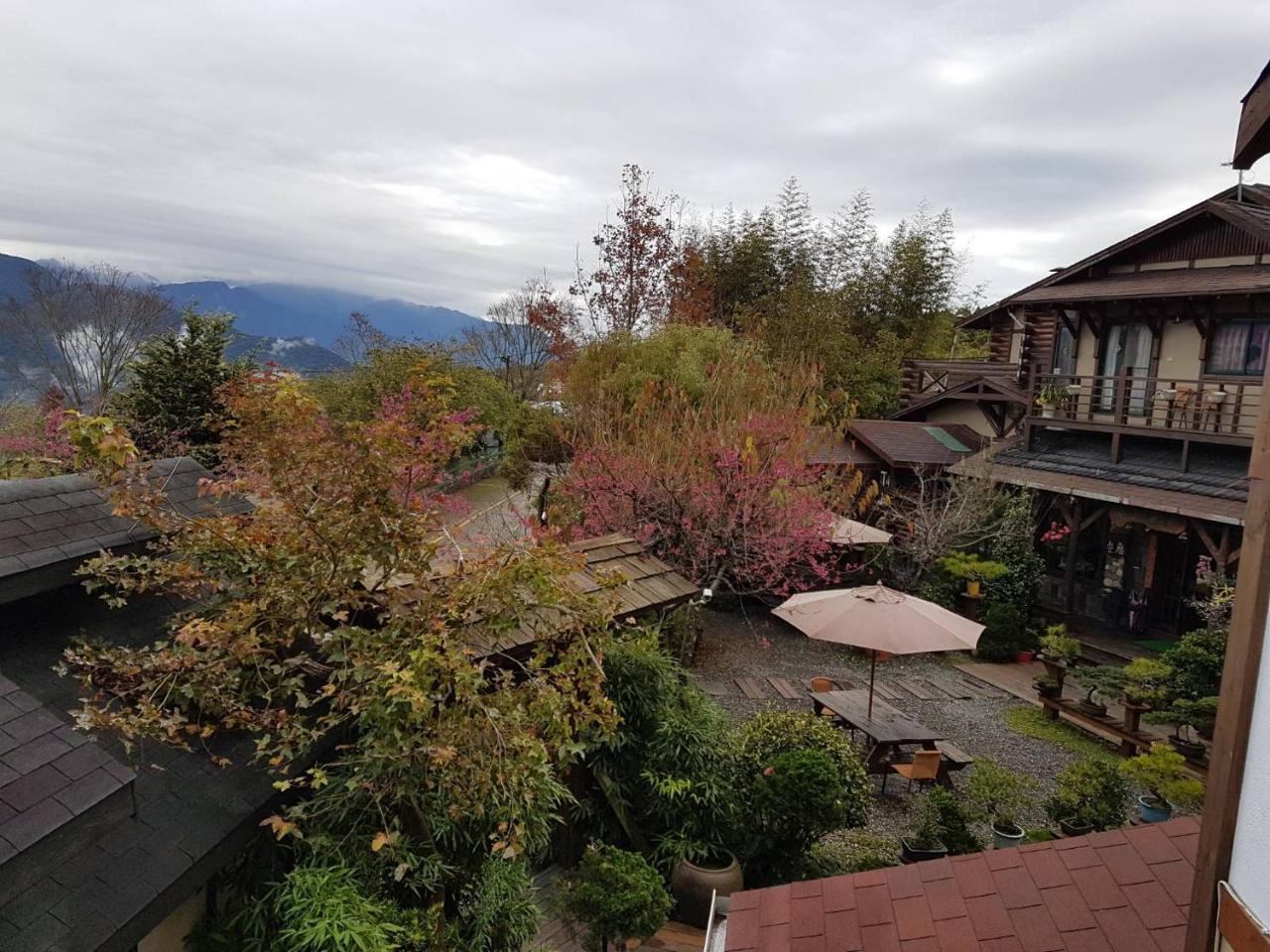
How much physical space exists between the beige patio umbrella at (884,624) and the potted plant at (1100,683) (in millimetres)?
2083

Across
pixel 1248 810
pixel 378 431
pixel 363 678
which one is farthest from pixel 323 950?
pixel 1248 810

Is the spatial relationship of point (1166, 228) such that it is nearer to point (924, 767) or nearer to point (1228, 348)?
point (1228, 348)

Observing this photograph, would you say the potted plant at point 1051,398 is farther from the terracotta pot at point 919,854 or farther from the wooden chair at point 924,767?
the terracotta pot at point 919,854

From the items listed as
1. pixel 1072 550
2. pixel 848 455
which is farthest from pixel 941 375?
pixel 1072 550

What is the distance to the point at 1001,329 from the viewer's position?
67.0 feet

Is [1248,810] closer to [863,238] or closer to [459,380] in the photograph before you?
[459,380]

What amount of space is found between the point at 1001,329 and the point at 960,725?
42.6 feet

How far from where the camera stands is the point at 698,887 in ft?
21.1

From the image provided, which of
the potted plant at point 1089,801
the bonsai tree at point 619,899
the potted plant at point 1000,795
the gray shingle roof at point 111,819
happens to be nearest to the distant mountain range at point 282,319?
the gray shingle roof at point 111,819

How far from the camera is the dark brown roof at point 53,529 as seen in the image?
408 centimetres

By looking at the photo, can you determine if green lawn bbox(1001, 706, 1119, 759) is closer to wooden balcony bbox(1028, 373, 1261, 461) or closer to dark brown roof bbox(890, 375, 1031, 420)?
wooden balcony bbox(1028, 373, 1261, 461)

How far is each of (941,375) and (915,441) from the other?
12.8ft

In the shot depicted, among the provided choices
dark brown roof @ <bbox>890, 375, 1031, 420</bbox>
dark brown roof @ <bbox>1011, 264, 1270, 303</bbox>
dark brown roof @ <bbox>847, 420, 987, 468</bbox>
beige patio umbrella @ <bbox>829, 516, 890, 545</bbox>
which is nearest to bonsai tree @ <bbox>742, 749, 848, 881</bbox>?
beige patio umbrella @ <bbox>829, 516, 890, 545</bbox>

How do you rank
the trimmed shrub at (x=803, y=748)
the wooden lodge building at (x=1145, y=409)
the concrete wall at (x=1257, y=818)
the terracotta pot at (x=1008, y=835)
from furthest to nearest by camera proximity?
the wooden lodge building at (x=1145, y=409)
the terracotta pot at (x=1008, y=835)
the trimmed shrub at (x=803, y=748)
the concrete wall at (x=1257, y=818)
